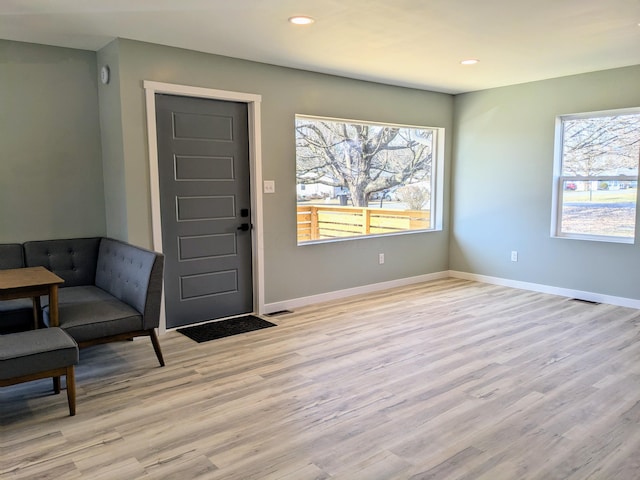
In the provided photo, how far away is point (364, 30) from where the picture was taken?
11.4 feet

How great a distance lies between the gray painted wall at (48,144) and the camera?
12.3 ft

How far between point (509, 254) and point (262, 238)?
3016mm

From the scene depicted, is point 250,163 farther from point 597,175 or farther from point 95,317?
point 597,175

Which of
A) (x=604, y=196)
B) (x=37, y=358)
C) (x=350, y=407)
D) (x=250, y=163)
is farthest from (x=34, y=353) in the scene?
(x=604, y=196)

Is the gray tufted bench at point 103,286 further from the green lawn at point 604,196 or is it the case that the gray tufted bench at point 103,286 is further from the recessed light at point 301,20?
the green lawn at point 604,196

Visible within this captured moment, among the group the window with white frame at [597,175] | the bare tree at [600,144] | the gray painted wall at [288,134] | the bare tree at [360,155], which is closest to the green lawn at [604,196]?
the window with white frame at [597,175]

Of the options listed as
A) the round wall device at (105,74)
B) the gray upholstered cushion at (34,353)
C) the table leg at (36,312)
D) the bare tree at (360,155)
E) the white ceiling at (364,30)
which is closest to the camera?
the gray upholstered cushion at (34,353)

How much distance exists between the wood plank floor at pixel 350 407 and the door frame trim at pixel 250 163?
0.60m

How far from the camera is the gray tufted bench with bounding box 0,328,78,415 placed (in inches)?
95.9

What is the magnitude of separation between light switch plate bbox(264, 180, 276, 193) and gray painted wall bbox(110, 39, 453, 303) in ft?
0.15

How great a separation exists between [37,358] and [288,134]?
9.62 ft

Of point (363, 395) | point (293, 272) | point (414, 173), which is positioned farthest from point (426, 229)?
point (363, 395)

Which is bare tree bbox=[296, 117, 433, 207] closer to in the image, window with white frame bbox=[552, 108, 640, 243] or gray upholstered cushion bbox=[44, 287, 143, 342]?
window with white frame bbox=[552, 108, 640, 243]

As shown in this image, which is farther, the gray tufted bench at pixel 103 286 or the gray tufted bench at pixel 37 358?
the gray tufted bench at pixel 103 286
